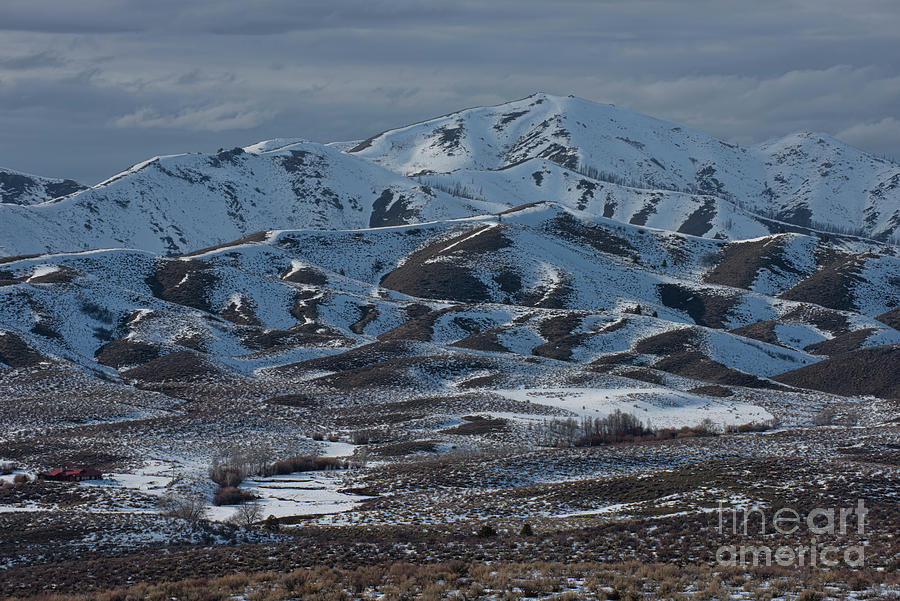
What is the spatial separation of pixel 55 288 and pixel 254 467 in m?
86.9

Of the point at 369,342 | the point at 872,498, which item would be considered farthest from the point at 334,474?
the point at 369,342

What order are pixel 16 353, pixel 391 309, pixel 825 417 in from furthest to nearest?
pixel 391 309, pixel 16 353, pixel 825 417

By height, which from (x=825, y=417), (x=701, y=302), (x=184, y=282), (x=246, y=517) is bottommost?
(x=825, y=417)

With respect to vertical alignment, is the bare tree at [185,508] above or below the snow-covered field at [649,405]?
above

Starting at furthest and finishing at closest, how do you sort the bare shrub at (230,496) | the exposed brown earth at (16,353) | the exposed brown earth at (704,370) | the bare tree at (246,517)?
1. the exposed brown earth at (704,370)
2. the exposed brown earth at (16,353)
3. the bare shrub at (230,496)
4. the bare tree at (246,517)

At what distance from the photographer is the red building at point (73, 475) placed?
61.7 metres

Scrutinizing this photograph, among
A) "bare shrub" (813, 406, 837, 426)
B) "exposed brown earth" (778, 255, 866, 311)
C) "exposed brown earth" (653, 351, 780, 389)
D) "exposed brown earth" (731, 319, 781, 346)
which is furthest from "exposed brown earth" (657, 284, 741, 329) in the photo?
"bare shrub" (813, 406, 837, 426)

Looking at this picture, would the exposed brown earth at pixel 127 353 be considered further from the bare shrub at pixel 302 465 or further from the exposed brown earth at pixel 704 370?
the exposed brown earth at pixel 704 370

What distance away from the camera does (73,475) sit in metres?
61.7

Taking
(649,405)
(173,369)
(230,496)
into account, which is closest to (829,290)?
(649,405)

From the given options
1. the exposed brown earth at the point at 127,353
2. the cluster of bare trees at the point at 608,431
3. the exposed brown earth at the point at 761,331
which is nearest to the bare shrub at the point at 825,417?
the cluster of bare trees at the point at 608,431

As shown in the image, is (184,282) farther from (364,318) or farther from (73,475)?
(73,475)

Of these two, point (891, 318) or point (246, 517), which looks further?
point (891, 318)

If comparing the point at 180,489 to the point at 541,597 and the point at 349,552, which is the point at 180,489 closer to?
the point at 349,552
